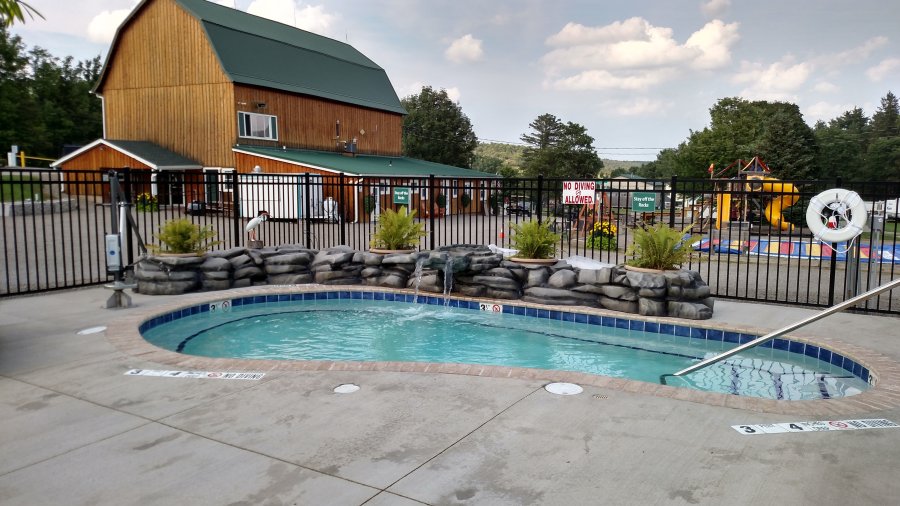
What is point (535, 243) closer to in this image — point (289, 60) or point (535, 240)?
point (535, 240)

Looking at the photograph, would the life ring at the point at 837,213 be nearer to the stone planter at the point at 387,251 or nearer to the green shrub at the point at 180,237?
the stone planter at the point at 387,251

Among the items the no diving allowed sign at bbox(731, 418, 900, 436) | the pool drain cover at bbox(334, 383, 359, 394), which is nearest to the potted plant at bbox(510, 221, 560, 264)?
the pool drain cover at bbox(334, 383, 359, 394)

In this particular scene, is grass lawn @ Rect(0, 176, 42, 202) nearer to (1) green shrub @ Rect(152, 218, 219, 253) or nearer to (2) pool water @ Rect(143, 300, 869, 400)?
(1) green shrub @ Rect(152, 218, 219, 253)

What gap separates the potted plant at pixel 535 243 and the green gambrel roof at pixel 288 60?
869 inches

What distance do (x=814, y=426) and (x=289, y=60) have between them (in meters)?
31.9

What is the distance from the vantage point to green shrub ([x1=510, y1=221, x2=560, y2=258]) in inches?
359

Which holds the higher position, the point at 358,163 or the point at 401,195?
the point at 358,163

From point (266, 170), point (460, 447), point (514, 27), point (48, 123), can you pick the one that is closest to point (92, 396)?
point (460, 447)

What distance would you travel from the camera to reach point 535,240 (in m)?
9.12

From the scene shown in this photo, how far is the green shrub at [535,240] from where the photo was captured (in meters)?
9.11

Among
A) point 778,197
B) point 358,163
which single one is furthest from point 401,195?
point 358,163

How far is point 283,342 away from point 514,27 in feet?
103

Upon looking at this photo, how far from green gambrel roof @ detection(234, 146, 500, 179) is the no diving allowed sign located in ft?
74.1

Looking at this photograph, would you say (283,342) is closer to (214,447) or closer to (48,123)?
(214,447)
